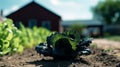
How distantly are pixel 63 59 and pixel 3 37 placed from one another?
2093mm

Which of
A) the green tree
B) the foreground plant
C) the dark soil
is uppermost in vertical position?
the green tree

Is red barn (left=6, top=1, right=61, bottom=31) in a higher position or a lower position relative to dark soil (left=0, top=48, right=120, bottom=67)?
higher

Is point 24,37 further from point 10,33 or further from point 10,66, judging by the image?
point 10,66

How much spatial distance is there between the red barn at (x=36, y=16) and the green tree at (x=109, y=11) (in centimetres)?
4809

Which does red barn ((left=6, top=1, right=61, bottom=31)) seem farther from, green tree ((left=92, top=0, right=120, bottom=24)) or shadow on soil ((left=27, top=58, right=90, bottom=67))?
green tree ((left=92, top=0, right=120, bottom=24))

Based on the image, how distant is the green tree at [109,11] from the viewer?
9281 centimetres

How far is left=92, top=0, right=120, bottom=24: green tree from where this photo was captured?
92812mm

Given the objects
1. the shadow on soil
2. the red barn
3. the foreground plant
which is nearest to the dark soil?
the shadow on soil

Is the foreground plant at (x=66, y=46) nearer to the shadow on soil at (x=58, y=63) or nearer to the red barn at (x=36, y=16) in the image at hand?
the shadow on soil at (x=58, y=63)

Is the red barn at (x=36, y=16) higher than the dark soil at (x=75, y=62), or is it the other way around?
the red barn at (x=36, y=16)

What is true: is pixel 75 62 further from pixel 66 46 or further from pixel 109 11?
pixel 109 11

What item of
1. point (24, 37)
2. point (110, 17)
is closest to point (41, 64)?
point (24, 37)

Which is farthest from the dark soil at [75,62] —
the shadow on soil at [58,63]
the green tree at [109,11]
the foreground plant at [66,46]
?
the green tree at [109,11]

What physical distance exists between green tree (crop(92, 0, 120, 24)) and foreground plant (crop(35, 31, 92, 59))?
3281 inches
